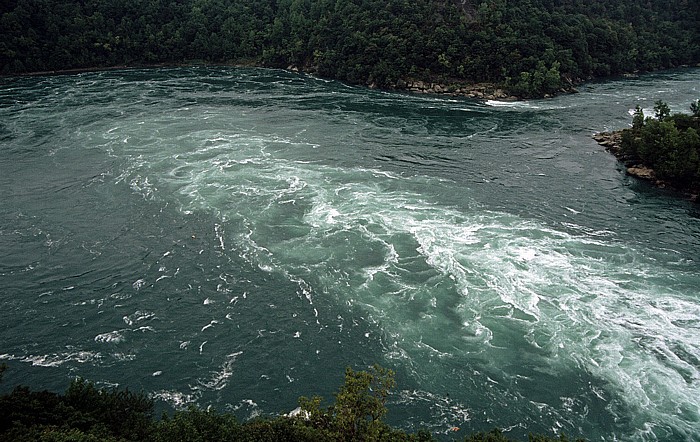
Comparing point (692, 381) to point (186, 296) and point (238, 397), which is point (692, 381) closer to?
point (238, 397)

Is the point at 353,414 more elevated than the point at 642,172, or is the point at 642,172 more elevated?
the point at 642,172

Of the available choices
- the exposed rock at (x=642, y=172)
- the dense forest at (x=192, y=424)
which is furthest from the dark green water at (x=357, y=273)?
the dense forest at (x=192, y=424)

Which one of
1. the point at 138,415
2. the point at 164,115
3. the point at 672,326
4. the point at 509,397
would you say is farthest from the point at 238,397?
the point at 164,115

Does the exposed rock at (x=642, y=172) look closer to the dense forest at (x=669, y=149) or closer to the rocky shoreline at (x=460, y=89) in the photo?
the dense forest at (x=669, y=149)

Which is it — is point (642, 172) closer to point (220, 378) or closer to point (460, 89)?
point (460, 89)

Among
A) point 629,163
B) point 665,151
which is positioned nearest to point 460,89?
point 629,163
